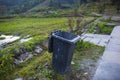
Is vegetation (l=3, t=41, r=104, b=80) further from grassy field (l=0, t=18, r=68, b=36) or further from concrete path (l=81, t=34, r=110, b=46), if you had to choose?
grassy field (l=0, t=18, r=68, b=36)

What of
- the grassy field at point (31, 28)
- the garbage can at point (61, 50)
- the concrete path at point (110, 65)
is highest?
the garbage can at point (61, 50)

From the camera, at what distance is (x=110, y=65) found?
4750 millimetres

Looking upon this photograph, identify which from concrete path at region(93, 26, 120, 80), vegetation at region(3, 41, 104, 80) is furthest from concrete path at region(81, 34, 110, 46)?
vegetation at region(3, 41, 104, 80)

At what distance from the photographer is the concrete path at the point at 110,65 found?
4.15 m

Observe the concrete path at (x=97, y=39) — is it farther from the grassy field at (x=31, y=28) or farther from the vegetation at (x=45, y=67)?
the grassy field at (x=31, y=28)

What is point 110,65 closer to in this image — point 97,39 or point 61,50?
point 61,50

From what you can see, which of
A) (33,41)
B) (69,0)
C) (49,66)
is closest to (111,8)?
(69,0)

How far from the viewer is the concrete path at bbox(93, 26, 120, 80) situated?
4148 millimetres

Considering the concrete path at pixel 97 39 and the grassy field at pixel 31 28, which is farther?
the grassy field at pixel 31 28

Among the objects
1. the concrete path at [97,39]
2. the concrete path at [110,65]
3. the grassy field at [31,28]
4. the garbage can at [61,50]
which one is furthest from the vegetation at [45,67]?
the grassy field at [31,28]

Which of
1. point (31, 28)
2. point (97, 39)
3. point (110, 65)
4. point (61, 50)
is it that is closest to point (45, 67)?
point (61, 50)

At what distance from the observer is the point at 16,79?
Result: 3971 millimetres

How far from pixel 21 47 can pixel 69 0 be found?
22500mm

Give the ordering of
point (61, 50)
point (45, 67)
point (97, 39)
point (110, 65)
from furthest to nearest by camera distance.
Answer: point (97, 39), point (110, 65), point (45, 67), point (61, 50)
